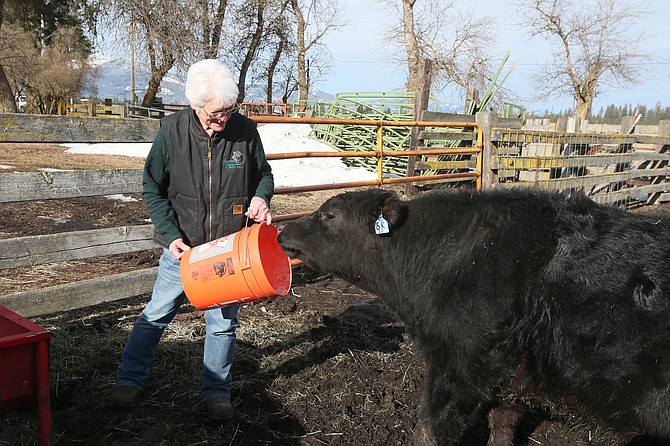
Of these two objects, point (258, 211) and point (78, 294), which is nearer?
point (258, 211)

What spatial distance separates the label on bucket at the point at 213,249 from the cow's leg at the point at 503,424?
195cm

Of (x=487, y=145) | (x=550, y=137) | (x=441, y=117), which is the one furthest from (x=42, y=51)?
(x=550, y=137)

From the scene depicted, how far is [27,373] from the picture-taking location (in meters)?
2.17

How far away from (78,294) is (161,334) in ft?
4.05

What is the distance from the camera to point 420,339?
3188 mm

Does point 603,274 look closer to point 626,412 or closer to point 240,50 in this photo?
point 626,412

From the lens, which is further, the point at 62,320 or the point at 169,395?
the point at 62,320

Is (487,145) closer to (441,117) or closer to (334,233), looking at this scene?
(441,117)

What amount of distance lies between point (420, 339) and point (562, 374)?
753mm

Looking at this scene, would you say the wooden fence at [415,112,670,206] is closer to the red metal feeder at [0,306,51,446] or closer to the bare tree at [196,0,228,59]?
the red metal feeder at [0,306,51,446]

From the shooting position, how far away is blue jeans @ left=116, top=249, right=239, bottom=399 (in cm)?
335

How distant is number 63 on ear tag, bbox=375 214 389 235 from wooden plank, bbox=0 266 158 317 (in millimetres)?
2194

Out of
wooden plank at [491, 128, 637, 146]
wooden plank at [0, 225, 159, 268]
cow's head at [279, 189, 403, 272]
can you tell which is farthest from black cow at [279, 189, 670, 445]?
wooden plank at [491, 128, 637, 146]

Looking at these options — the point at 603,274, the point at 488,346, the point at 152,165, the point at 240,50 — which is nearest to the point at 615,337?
the point at 603,274
